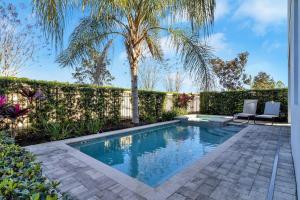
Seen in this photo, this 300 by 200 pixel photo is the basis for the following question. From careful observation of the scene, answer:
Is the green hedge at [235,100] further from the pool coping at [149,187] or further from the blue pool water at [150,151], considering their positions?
the pool coping at [149,187]

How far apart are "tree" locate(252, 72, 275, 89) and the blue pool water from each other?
15550 mm

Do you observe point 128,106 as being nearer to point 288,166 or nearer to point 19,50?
point 288,166

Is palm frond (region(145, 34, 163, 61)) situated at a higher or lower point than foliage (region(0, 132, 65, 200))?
higher

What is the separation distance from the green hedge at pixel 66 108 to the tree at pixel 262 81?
1781 centimetres

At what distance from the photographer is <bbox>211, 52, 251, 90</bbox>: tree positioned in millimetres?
20297

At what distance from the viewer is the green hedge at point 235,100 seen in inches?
451

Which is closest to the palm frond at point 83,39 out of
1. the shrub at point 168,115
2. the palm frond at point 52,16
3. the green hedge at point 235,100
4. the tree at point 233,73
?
the palm frond at point 52,16

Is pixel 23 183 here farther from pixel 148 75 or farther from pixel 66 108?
pixel 148 75

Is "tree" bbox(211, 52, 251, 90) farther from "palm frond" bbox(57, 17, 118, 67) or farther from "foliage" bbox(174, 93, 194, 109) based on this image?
"palm frond" bbox(57, 17, 118, 67)

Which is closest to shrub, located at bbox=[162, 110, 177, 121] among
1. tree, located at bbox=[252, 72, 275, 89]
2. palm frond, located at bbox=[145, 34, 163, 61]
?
palm frond, located at bbox=[145, 34, 163, 61]

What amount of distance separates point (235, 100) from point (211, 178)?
11.2m

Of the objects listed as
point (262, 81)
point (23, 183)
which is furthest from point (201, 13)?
point (262, 81)

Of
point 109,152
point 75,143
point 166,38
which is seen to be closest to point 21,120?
point 75,143

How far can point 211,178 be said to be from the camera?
135 inches
